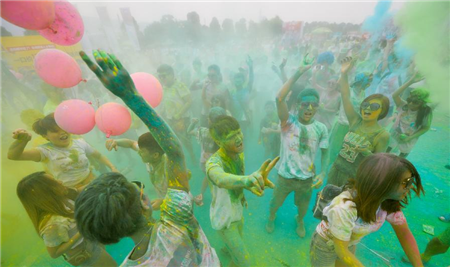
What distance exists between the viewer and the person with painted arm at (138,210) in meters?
0.95

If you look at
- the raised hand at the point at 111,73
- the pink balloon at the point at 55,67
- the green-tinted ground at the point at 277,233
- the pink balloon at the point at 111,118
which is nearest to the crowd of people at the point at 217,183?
the raised hand at the point at 111,73

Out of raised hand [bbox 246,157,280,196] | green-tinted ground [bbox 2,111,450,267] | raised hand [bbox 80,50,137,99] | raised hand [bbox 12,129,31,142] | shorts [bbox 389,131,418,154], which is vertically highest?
raised hand [bbox 80,50,137,99]

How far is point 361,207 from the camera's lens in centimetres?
131

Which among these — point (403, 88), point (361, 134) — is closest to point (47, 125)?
point (361, 134)

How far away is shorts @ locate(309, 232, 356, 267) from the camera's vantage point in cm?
160

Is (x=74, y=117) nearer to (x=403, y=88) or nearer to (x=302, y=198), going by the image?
(x=302, y=198)

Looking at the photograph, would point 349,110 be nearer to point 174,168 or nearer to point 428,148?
point 174,168

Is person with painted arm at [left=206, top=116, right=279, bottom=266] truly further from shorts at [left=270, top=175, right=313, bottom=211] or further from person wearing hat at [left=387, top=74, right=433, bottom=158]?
person wearing hat at [left=387, top=74, right=433, bottom=158]

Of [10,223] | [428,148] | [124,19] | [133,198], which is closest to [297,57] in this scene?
[428,148]

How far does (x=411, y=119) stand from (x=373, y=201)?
3.11 metres

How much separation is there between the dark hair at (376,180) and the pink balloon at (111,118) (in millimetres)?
2290

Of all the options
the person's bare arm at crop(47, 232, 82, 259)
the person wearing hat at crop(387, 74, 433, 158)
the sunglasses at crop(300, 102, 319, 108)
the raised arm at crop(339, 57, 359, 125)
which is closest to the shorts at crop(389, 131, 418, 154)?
the person wearing hat at crop(387, 74, 433, 158)

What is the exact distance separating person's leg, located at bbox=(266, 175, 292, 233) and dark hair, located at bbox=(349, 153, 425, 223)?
1.18 m

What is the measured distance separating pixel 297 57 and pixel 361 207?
10.9 m
